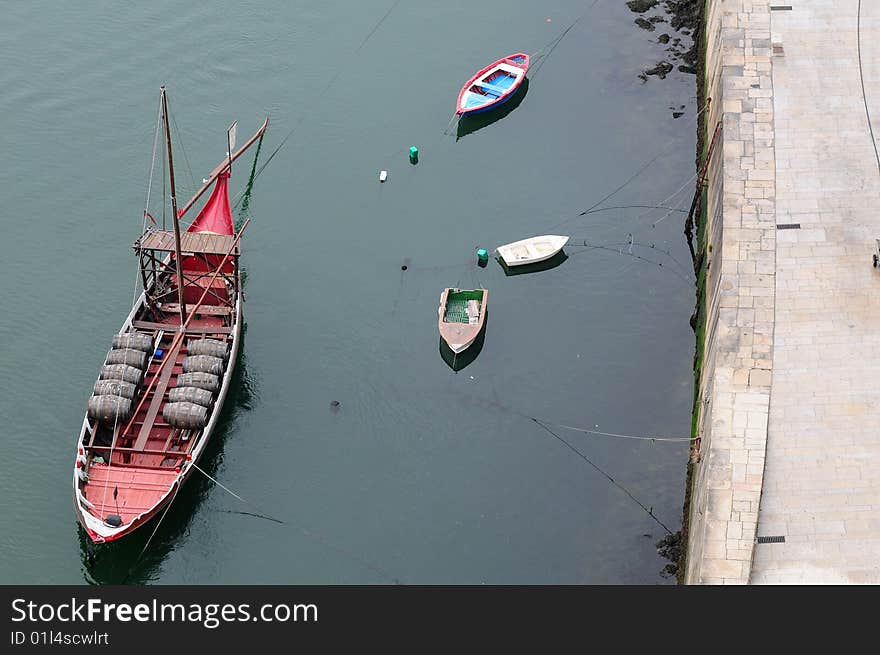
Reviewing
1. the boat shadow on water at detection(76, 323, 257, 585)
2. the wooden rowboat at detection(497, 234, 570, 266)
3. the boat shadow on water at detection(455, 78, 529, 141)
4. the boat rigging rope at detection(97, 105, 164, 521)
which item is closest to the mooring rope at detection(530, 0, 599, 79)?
the boat shadow on water at detection(455, 78, 529, 141)

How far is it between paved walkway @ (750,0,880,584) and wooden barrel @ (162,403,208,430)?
20.4 meters

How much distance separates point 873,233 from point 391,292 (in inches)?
792

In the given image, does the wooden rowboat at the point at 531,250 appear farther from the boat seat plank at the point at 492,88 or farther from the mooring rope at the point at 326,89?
the mooring rope at the point at 326,89

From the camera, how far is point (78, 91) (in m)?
66.3

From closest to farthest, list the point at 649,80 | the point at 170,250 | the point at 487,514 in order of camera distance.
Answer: the point at 487,514, the point at 170,250, the point at 649,80

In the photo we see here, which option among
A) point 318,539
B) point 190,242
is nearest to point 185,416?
point 318,539

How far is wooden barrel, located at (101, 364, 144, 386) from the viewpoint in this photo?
160ft

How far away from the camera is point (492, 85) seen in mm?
66375

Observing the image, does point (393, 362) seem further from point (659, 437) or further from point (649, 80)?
point (649, 80)

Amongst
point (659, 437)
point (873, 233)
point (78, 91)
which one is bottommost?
point (659, 437)

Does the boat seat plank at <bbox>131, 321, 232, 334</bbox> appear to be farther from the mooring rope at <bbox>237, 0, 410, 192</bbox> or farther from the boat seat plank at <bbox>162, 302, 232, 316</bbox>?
the mooring rope at <bbox>237, 0, 410, 192</bbox>

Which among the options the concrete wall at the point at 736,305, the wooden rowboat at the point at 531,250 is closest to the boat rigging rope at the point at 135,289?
the wooden rowboat at the point at 531,250

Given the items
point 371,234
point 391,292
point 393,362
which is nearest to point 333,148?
point 371,234

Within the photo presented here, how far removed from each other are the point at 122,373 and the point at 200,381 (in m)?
2.91
